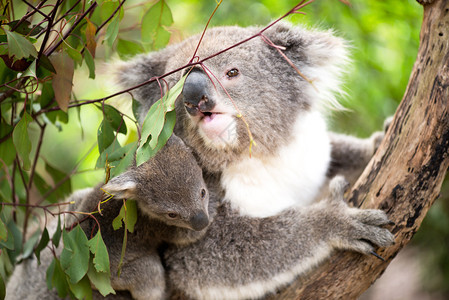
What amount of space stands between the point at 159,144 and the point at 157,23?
3.22 ft

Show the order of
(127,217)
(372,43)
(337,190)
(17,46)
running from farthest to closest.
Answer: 1. (372,43)
2. (337,190)
3. (127,217)
4. (17,46)

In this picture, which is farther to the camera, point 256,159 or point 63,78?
point 256,159

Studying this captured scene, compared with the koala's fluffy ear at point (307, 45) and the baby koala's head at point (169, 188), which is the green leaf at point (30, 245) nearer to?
the baby koala's head at point (169, 188)

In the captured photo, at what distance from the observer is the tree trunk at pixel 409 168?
210 centimetres

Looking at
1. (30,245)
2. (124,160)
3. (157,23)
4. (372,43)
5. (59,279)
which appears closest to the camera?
(124,160)

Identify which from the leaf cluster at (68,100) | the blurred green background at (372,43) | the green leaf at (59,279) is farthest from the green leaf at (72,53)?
the blurred green background at (372,43)

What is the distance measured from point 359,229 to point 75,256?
1.24 m

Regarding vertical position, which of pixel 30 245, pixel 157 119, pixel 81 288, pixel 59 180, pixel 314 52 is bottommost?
pixel 30 245

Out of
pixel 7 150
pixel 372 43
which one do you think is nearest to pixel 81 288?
pixel 7 150

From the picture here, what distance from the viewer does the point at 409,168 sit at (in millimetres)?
2146

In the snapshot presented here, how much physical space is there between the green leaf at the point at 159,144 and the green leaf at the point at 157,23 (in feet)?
2.59

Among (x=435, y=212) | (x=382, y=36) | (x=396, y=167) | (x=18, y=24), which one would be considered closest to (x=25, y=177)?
(x=18, y=24)

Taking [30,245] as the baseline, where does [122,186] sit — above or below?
above

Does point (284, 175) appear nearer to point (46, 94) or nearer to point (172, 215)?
point (172, 215)
